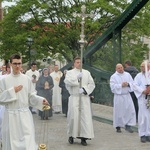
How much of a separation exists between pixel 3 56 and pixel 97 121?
23.7m

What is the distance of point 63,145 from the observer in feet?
30.5

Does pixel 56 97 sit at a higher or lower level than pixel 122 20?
lower

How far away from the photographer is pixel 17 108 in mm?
6680

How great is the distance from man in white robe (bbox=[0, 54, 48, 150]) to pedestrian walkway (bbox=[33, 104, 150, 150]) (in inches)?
92.3

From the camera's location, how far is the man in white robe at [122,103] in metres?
11.3

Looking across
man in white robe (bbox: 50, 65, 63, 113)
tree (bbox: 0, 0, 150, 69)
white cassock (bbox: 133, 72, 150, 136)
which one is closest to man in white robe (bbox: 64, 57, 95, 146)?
white cassock (bbox: 133, 72, 150, 136)

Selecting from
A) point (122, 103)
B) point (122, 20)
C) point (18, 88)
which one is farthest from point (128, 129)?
point (18, 88)

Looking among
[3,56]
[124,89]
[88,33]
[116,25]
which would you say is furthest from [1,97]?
[3,56]

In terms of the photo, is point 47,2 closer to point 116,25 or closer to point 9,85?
point 116,25

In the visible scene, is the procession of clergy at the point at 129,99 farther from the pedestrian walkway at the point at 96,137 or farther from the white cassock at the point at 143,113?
the pedestrian walkway at the point at 96,137

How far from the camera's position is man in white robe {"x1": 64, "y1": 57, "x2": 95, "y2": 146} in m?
9.27

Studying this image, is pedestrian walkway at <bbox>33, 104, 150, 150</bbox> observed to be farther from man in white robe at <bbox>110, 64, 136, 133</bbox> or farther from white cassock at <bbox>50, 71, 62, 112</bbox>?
white cassock at <bbox>50, 71, 62, 112</bbox>

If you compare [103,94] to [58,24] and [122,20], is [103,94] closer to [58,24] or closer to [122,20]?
[122,20]

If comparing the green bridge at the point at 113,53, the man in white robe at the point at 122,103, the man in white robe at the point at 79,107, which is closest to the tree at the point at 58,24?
the green bridge at the point at 113,53
